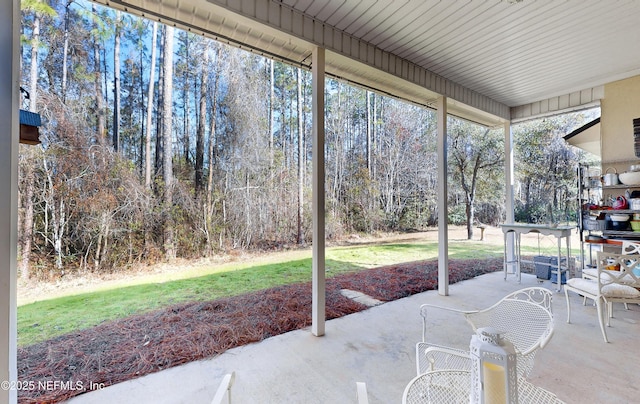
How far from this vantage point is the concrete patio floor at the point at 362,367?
1.77 m

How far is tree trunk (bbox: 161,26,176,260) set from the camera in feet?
11.5

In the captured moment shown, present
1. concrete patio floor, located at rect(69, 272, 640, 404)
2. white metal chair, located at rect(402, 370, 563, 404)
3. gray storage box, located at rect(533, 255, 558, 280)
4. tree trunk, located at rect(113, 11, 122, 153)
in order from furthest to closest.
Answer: gray storage box, located at rect(533, 255, 558, 280) < tree trunk, located at rect(113, 11, 122, 153) < concrete patio floor, located at rect(69, 272, 640, 404) < white metal chair, located at rect(402, 370, 563, 404)

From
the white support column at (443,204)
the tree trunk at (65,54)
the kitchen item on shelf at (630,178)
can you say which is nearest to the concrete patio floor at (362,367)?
the white support column at (443,204)

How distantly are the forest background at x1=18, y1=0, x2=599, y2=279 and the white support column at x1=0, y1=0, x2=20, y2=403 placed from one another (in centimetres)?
179

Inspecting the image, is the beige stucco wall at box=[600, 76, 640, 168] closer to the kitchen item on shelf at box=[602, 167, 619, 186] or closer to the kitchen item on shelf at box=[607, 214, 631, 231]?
the kitchen item on shelf at box=[602, 167, 619, 186]

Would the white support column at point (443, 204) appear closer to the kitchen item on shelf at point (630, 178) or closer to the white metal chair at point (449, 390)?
the kitchen item on shelf at point (630, 178)

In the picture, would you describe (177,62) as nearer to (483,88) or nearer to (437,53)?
(437,53)

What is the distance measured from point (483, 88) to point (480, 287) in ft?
10.5

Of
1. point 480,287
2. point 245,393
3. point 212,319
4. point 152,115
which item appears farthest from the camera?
point 480,287

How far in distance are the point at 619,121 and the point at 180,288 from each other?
267 inches

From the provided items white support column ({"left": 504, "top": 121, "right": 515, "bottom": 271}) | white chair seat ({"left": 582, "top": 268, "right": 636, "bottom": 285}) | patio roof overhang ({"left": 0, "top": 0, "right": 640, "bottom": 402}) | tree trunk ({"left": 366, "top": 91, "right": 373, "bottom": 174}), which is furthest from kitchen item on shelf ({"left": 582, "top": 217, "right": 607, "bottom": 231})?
tree trunk ({"left": 366, "top": 91, "right": 373, "bottom": 174})

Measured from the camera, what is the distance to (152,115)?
3.52 meters

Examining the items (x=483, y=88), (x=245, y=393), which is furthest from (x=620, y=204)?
(x=245, y=393)

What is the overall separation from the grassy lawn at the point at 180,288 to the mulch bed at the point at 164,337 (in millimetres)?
136
